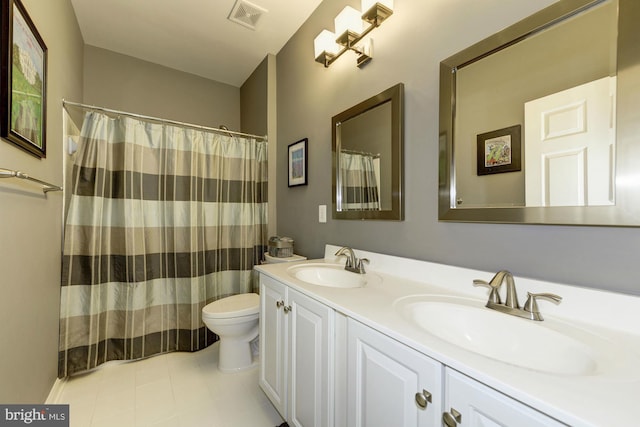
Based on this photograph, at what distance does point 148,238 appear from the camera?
1919mm

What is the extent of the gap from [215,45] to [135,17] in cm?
58

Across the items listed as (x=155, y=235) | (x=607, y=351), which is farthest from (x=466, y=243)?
(x=155, y=235)

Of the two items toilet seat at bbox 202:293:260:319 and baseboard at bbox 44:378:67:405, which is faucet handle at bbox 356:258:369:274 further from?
baseboard at bbox 44:378:67:405

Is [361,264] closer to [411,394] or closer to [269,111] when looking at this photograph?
[411,394]

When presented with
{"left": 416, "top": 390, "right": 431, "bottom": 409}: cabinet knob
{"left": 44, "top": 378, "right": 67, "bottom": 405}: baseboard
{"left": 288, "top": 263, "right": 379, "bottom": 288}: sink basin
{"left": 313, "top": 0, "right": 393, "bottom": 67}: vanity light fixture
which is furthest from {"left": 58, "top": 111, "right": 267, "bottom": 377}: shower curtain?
{"left": 416, "top": 390, "right": 431, "bottom": 409}: cabinet knob

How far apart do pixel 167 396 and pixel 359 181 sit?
1705mm

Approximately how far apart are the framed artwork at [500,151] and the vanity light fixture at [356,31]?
819mm

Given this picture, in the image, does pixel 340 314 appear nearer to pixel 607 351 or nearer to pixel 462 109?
pixel 607 351

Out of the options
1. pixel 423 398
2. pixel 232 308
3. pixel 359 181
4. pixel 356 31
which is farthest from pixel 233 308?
pixel 356 31

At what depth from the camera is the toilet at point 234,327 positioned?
1.70 meters

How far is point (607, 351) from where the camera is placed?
1.96ft

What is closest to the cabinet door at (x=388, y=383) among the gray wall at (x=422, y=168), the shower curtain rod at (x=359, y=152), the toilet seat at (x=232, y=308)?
the gray wall at (x=422, y=168)

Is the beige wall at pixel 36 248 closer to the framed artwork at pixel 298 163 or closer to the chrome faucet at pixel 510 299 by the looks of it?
the framed artwork at pixel 298 163

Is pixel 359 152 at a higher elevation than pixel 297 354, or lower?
higher
